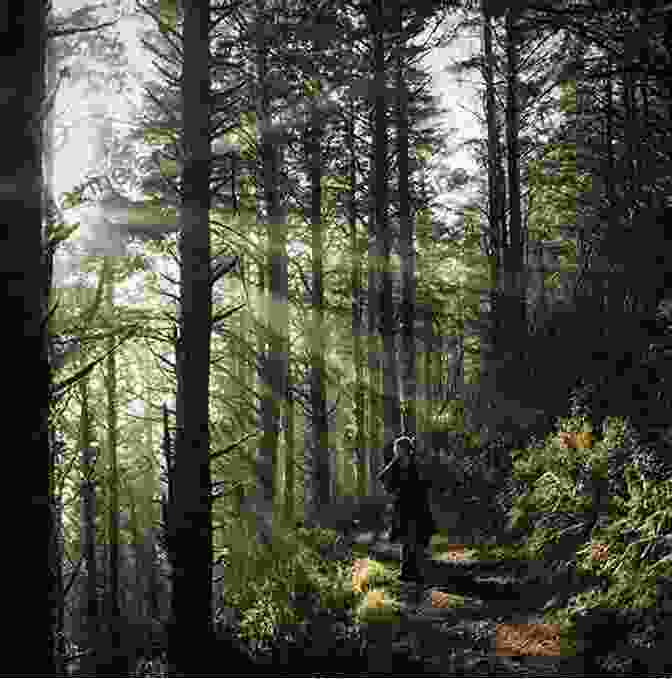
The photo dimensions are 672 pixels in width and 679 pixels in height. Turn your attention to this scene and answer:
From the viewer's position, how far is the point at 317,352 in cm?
1439

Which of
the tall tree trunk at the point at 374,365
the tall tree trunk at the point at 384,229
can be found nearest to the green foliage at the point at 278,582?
the tall tree trunk at the point at 384,229

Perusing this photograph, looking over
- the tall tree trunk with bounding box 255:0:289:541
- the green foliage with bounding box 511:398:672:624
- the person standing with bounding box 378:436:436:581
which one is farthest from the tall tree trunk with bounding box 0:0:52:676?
the tall tree trunk with bounding box 255:0:289:541

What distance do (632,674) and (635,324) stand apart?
6514 mm

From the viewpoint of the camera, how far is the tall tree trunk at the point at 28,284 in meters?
2.42

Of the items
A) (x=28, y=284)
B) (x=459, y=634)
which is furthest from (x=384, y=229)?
(x=28, y=284)

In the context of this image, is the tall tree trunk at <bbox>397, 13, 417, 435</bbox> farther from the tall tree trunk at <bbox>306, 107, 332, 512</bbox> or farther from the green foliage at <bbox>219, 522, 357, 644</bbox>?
the green foliage at <bbox>219, 522, 357, 644</bbox>

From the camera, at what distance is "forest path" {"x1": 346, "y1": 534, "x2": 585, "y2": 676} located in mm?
5219

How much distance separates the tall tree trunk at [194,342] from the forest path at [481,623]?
84.6 inches

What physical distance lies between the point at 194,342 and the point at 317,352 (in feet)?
25.5

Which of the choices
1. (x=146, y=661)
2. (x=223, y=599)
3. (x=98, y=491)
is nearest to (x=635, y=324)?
(x=223, y=599)

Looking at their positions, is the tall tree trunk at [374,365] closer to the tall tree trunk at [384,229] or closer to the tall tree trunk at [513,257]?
the tall tree trunk at [384,229]

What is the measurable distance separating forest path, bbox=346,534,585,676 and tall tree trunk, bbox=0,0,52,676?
408cm

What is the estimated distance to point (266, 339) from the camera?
38.3 feet

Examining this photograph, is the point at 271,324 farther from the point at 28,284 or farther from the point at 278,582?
the point at 28,284
